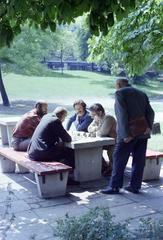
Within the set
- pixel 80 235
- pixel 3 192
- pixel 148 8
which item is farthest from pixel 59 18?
pixel 148 8

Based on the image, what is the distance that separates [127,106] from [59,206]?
5.52 ft

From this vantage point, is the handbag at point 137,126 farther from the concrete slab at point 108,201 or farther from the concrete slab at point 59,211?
the concrete slab at point 59,211

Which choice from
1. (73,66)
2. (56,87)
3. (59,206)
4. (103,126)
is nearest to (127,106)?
(103,126)

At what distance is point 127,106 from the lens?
6219mm

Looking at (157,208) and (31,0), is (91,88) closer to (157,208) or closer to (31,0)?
(157,208)

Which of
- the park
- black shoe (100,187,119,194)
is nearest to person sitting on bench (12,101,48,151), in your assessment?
the park

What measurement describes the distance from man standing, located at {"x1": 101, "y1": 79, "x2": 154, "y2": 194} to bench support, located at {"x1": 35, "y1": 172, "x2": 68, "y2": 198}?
625mm

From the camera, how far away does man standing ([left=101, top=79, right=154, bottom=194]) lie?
20.3ft

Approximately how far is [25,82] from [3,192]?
3595 cm

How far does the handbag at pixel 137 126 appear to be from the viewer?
20.3ft

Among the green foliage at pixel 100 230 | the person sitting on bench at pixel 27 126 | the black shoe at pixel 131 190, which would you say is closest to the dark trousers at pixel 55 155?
the person sitting on bench at pixel 27 126

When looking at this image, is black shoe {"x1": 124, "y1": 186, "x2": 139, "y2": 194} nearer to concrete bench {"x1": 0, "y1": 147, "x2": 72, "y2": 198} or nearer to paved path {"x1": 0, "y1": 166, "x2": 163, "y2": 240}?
Answer: paved path {"x1": 0, "y1": 166, "x2": 163, "y2": 240}

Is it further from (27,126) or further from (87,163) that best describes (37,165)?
(27,126)

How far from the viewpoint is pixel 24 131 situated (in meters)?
7.65
